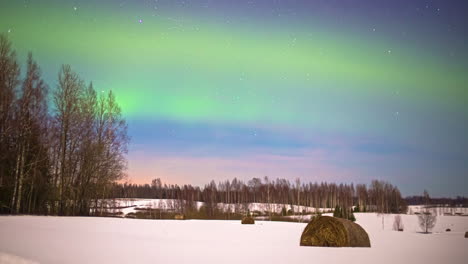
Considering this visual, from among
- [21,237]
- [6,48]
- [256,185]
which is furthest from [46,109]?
[256,185]

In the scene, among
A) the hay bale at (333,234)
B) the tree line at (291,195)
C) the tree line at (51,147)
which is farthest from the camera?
the tree line at (291,195)

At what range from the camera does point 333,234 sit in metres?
13.0

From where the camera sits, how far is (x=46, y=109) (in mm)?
29406

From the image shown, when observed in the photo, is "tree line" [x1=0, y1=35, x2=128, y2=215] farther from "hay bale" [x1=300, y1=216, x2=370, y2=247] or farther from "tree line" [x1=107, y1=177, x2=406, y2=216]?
"tree line" [x1=107, y1=177, x2=406, y2=216]

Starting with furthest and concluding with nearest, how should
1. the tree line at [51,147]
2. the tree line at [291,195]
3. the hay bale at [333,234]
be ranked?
the tree line at [291,195]
the tree line at [51,147]
the hay bale at [333,234]

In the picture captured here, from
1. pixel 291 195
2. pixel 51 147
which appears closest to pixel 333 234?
pixel 51 147

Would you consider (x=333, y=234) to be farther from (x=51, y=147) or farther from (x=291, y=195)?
(x=291, y=195)

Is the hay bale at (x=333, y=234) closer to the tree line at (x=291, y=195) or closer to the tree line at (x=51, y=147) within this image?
the tree line at (x=51, y=147)

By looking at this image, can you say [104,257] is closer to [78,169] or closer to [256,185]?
[78,169]

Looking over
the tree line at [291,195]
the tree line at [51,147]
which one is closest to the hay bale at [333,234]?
the tree line at [51,147]

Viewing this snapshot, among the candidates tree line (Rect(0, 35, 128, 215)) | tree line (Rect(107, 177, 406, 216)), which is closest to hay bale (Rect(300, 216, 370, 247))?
tree line (Rect(0, 35, 128, 215))

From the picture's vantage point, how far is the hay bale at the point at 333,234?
12805mm

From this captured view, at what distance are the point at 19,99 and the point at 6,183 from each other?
5.90 metres

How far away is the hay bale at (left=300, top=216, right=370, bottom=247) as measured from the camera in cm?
1280
